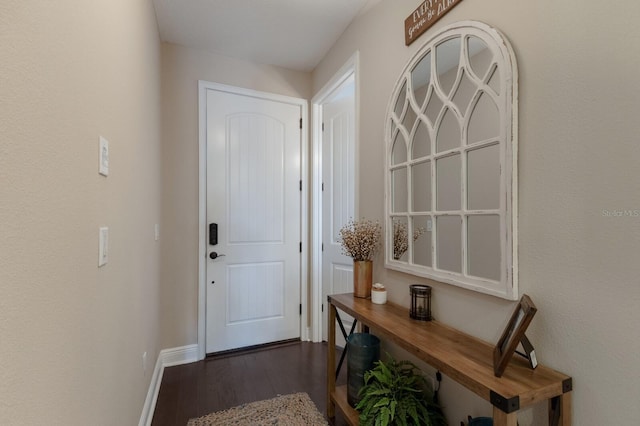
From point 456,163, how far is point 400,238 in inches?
20.4

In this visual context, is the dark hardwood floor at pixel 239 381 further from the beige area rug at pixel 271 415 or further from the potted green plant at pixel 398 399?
the potted green plant at pixel 398 399

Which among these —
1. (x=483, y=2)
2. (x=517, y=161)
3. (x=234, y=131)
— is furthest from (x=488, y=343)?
(x=234, y=131)

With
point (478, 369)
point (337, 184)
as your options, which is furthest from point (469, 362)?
point (337, 184)

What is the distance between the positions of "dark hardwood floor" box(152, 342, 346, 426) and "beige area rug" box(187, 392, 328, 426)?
65mm

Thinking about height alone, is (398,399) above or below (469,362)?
below

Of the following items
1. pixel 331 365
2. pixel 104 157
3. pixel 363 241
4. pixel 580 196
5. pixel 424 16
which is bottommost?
pixel 331 365

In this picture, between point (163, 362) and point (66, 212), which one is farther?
point (163, 362)

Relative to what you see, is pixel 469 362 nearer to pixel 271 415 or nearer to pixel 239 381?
pixel 271 415

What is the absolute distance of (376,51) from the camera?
74.6 inches

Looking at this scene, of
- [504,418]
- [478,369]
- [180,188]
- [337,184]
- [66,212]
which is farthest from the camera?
[337,184]

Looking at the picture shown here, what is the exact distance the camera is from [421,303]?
1409 millimetres

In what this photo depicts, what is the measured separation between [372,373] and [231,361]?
1.52 m

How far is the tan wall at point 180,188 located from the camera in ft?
8.08

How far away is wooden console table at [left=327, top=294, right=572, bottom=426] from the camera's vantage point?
83 cm
